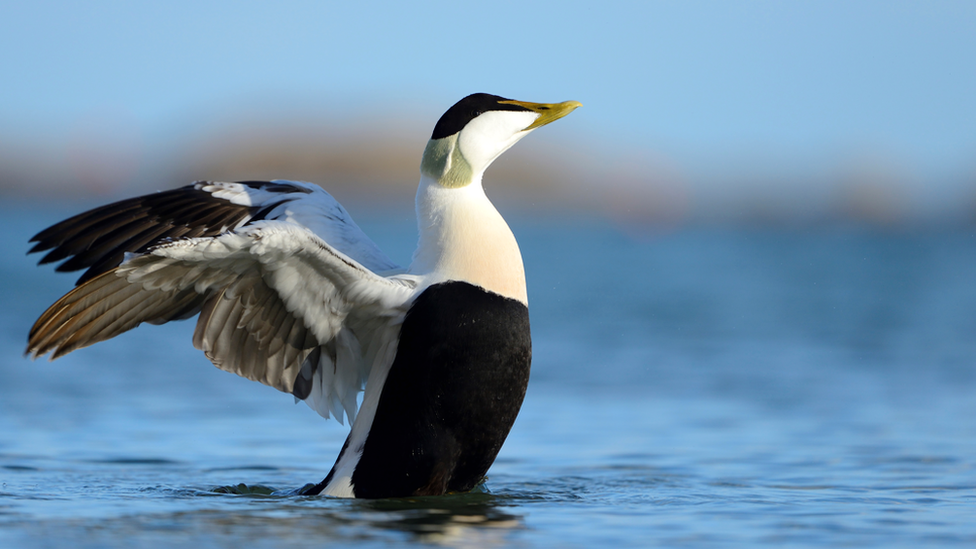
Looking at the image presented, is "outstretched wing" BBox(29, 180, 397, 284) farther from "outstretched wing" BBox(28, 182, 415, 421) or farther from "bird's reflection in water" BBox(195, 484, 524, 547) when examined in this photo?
"bird's reflection in water" BBox(195, 484, 524, 547)

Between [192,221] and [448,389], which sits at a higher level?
[192,221]

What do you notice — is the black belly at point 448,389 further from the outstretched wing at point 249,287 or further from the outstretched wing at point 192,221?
the outstretched wing at point 192,221

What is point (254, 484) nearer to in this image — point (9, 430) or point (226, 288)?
point (226, 288)

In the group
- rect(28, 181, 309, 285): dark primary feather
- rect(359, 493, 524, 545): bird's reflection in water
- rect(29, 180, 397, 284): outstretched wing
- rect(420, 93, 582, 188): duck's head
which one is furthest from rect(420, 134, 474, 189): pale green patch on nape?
rect(359, 493, 524, 545): bird's reflection in water

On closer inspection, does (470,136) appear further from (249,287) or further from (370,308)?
(249,287)

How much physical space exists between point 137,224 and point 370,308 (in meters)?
1.40

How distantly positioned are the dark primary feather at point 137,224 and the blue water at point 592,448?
4.40 feet

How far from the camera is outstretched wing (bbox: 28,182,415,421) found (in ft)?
17.9

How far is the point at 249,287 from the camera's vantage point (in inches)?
229

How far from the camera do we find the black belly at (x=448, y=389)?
5773 mm

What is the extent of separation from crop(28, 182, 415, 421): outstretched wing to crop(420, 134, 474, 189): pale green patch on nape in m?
0.60

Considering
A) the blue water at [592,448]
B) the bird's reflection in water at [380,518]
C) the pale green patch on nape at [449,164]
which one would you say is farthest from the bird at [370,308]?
the blue water at [592,448]

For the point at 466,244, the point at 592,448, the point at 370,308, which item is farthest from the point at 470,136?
the point at 592,448

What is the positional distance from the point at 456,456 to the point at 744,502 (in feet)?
5.28
